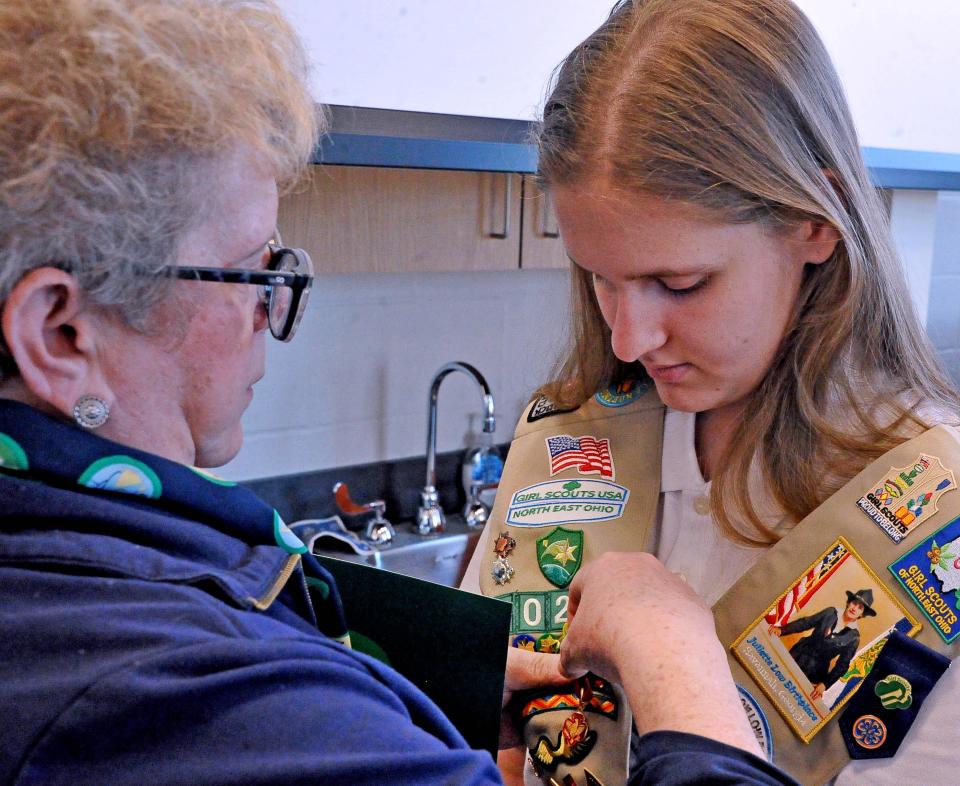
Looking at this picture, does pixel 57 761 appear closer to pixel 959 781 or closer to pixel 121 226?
pixel 121 226

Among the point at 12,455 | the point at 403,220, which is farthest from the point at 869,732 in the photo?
the point at 403,220

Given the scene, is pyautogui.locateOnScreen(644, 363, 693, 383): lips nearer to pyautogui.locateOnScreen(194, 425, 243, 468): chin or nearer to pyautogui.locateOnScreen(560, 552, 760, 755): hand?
pyautogui.locateOnScreen(560, 552, 760, 755): hand

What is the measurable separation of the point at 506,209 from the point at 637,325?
1.16 meters

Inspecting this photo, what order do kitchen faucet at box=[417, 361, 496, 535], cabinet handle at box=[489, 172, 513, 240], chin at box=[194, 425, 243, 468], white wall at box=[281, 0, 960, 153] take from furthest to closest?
kitchen faucet at box=[417, 361, 496, 535] < cabinet handle at box=[489, 172, 513, 240] < white wall at box=[281, 0, 960, 153] < chin at box=[194, 425, 243, 468]

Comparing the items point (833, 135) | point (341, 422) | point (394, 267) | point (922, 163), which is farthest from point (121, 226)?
point (922, 163)

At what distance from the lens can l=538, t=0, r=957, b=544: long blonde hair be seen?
98 centimetres

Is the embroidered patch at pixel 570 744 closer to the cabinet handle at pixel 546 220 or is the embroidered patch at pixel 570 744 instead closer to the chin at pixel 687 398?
the chin at pixel 687 398

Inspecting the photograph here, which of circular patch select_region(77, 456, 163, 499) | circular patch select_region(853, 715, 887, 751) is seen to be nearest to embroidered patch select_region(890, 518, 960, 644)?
circular patch select_region(853, 715, 887, 751)

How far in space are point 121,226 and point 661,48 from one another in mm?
632

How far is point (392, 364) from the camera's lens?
98.4 inches

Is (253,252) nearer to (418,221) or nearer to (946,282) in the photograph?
(418,221)

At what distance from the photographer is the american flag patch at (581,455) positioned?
1.28m

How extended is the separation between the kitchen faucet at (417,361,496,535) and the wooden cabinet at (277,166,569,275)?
14.4 inches

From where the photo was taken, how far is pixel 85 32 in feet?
1.99
